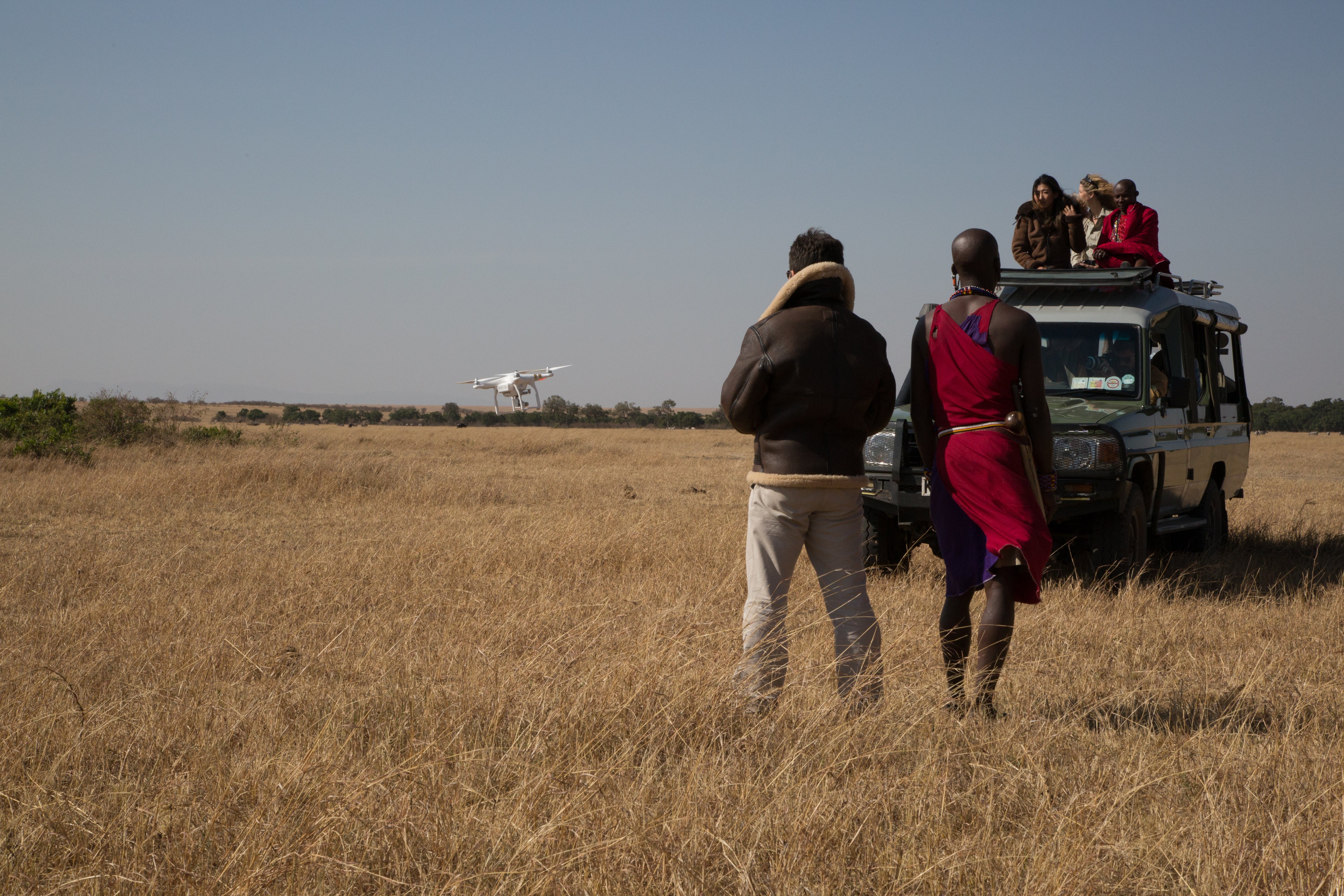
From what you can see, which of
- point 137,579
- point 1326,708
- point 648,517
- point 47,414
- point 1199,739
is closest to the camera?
point 1199,739

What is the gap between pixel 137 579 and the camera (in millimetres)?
7004

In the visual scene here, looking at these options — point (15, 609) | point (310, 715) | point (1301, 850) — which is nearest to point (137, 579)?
point (15, 609)

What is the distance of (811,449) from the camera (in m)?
3.82

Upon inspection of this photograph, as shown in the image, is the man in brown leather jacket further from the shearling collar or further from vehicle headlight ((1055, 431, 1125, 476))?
vehicle headlight ((1055, 431, 1125, 476))

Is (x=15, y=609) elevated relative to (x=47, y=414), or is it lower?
lower

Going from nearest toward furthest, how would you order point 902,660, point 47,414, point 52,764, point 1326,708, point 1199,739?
1. point 52,764
2. point 1199,739
3. point 1326,708
4. point 902,660
5. point 47,414

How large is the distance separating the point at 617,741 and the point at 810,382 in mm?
1482

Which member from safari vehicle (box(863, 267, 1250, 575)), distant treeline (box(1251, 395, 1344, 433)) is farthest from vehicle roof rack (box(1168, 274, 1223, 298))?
distant treeline (box(1251, 395, 1344, 433))

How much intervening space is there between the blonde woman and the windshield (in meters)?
1.02

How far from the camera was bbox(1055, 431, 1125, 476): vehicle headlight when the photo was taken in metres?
6.52

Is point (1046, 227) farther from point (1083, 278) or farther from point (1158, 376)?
point (1158, 376)

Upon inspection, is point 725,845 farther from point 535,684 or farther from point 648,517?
point 648,517

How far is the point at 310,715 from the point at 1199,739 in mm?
3381

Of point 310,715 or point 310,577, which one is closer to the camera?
point 310,715
